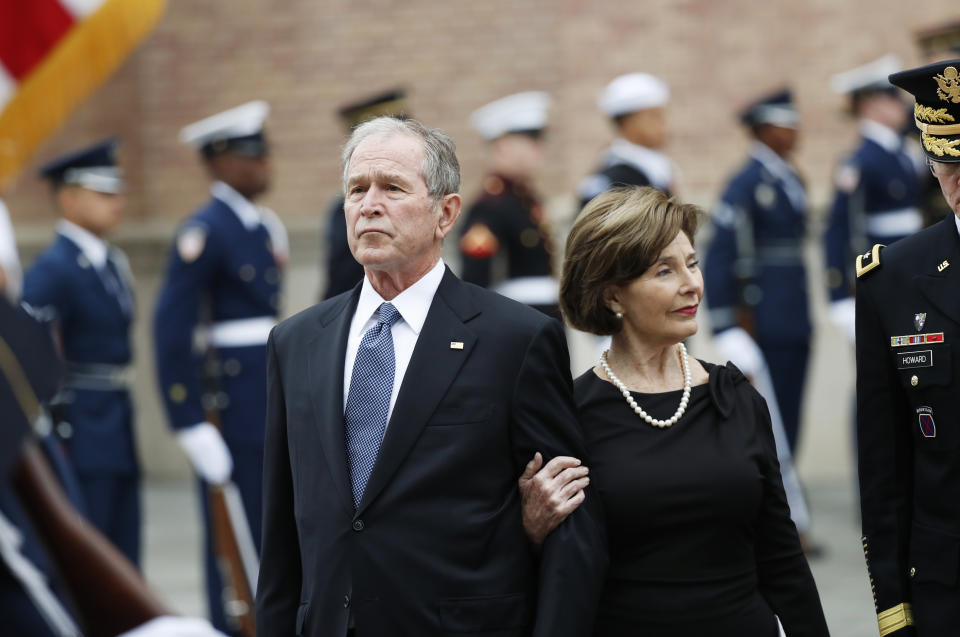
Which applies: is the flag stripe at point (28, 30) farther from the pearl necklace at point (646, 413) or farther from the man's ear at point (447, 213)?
the pearl necklace at point (646, 413)

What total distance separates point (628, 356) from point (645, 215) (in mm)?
334

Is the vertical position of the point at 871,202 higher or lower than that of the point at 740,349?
higher

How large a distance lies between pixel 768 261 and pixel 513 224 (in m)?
1.48

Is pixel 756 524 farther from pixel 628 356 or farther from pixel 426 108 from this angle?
pixel 426 108

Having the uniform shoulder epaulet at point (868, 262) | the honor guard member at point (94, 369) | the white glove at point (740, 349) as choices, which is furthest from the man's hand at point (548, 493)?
the white glove at point (740, 349)

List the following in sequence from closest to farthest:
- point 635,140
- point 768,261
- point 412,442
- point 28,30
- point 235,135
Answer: point 28,30 → point 412,442 → point 235,135 → point 635,140 → point 768,261

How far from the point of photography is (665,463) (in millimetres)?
3443

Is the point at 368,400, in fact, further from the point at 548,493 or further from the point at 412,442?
the point at 548,493

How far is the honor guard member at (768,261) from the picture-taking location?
797cm

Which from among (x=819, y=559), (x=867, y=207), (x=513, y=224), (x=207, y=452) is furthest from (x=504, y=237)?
(x=819, y=559)

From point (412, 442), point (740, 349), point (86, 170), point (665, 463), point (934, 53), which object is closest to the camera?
point (412, 442)

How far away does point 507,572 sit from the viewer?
10.6 feet

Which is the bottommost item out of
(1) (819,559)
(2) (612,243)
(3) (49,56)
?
(1) (819,559)

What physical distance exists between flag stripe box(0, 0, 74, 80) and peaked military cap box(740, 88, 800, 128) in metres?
5.59
